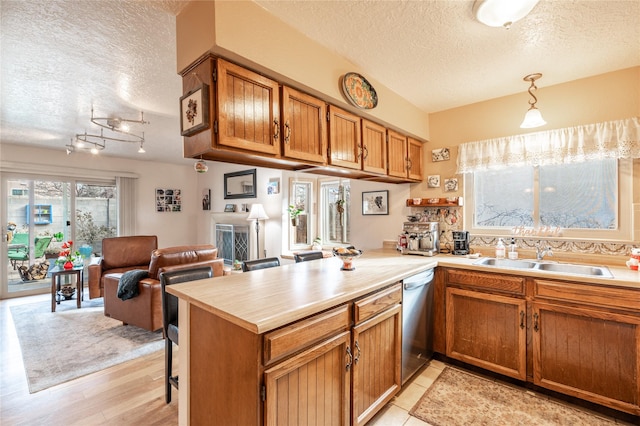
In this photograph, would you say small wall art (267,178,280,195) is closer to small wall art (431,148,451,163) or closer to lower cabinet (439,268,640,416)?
small wall art (431,148,451,163)

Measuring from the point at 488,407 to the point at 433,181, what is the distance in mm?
2113

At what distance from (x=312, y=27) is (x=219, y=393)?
2.05 meters

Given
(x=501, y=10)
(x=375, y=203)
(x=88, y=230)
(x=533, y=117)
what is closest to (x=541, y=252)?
(x=533, y=117)

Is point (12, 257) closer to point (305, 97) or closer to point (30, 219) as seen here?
point (30, 219)

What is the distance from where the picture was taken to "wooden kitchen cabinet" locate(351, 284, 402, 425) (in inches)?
62.6

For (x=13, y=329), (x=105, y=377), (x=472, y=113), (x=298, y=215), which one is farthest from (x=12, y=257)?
(x=472, y=113)

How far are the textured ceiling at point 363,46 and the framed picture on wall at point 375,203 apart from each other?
1.11 meters

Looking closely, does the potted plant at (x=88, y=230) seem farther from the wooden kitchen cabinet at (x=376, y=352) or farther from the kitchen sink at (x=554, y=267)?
the kitchen sink at (x=554, y=267)

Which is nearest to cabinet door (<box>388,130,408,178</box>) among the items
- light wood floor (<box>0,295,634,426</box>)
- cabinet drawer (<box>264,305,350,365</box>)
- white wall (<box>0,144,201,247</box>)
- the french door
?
cabinet drawer (<box>264,305,350,365</box>)

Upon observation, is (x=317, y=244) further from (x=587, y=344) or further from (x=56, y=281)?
(x=56, y=281)

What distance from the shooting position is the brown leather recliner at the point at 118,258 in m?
4.32

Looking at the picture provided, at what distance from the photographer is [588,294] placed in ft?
6.14

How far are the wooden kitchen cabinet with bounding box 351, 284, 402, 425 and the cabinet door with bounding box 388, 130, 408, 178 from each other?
130cm

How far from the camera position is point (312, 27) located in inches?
68.8
